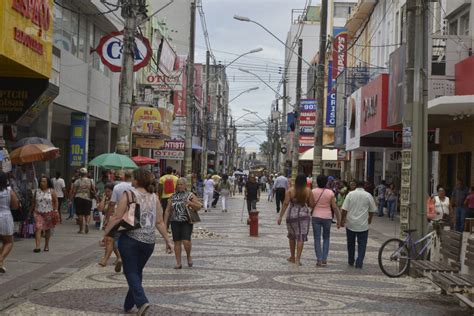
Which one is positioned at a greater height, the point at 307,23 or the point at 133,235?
the point at 307,23

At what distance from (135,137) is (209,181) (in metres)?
5.18

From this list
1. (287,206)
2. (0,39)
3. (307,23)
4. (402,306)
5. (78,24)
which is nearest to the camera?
(402,306)

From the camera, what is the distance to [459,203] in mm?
22141

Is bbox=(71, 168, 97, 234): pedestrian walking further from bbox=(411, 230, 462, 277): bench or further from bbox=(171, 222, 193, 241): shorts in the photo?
bbox=(411, 230, 462, 277): bench

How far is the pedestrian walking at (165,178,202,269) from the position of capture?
1294cm

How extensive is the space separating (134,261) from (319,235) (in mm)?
6509

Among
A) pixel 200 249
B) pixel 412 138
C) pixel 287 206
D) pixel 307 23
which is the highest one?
pixel 307 23

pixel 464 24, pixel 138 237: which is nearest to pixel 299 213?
pixel 138 237

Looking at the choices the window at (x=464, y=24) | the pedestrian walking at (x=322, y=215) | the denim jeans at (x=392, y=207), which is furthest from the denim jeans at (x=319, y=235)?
the denim jeans at (x=392, y=207)

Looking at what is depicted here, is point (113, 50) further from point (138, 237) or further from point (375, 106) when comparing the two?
point (138, 237)

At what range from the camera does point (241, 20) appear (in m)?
32.5

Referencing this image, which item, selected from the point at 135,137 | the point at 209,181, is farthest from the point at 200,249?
the point at 135,137

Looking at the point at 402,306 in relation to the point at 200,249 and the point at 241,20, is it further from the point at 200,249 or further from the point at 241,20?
the point at 241,20

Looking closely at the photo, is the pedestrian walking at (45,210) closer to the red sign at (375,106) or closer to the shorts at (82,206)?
the shorts at (82,206)
